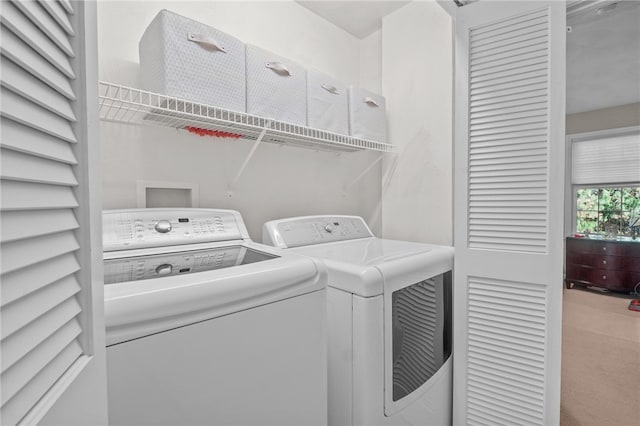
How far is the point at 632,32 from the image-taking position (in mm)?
1364

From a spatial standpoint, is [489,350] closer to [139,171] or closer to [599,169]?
[599,169]

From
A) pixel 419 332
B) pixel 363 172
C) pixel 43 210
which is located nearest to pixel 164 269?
pixel 43 210

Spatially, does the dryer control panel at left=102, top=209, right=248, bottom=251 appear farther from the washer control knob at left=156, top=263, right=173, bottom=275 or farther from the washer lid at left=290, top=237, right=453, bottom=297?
the washer lid at left=290, top=237, right=453, bottom=297

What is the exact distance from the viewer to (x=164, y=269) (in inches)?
40.8

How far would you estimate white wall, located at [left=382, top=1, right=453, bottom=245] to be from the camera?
2.09 metres

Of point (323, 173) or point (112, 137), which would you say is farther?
point (323, 173)

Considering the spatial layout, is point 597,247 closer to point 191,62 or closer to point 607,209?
point 607,209

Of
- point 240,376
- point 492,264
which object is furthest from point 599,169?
point 240,376

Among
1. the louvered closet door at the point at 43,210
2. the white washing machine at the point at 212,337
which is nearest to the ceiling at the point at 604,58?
the white washing machine at the point at 212,337

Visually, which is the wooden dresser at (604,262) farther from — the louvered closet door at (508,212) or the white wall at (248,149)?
the white wall at (248,149)

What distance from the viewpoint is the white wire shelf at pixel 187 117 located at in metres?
1.30

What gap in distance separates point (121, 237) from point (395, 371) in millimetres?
1283

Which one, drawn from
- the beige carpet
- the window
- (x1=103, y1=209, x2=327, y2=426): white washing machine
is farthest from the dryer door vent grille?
the window

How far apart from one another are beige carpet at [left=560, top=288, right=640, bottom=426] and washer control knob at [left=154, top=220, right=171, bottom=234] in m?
2.01
